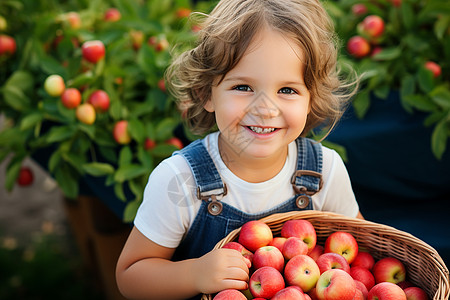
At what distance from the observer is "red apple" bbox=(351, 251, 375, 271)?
117 centimetres

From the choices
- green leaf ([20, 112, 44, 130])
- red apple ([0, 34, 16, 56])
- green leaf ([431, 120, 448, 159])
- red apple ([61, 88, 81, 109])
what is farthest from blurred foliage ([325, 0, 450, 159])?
red apple ([0, 34, 16, 56])

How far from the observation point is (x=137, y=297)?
1.15 meters

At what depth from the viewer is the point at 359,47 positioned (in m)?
1.96

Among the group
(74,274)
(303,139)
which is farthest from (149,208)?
(74,274)

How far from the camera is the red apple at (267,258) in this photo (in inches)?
41.7

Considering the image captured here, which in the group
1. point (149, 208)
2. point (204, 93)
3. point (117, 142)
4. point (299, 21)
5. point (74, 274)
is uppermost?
point (299, 21)

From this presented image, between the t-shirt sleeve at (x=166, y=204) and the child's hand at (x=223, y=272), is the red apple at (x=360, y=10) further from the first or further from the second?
the child's hand at (x=223, y=272)

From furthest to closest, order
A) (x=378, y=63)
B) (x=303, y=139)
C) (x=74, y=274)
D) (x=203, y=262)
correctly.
Result: (x=74, y=274), (x=378, y=63), (x=303, y=139), (x=203, y=262)

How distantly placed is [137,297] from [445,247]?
976mm

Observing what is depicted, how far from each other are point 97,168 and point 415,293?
102cm

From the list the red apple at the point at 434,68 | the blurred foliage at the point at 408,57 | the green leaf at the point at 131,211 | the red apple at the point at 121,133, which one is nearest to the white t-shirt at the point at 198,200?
the green leaf at the point at 131,211

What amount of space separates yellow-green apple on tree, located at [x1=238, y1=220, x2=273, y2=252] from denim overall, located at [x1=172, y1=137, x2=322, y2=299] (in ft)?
0.29

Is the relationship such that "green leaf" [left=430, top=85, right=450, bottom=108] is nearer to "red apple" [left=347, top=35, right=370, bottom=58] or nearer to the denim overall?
"red apple" [left=347, top=35, right=370, bottom=58]

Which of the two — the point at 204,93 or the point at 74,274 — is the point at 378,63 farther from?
the point at 74,274
